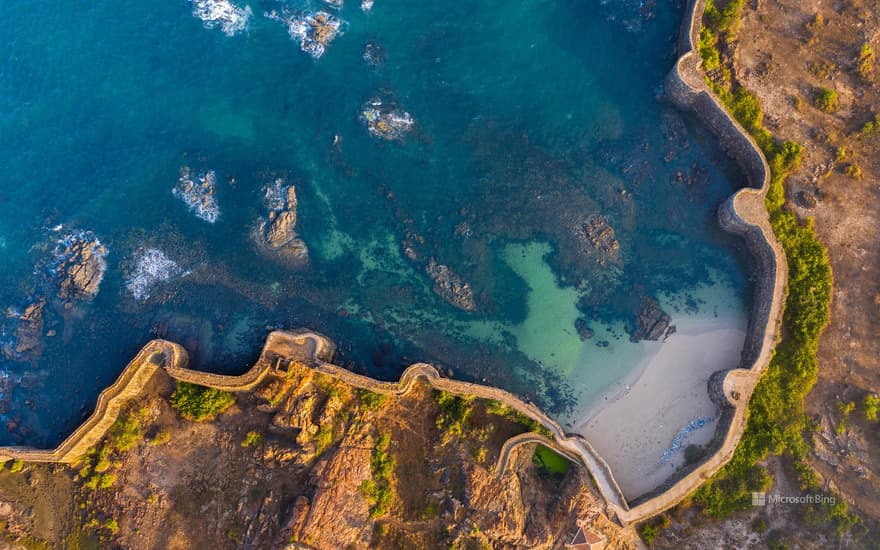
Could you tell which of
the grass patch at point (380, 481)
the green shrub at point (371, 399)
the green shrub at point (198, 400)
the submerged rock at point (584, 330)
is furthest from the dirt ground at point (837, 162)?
the green shrub at point (198, 400)

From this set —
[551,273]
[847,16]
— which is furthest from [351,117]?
[847,16]

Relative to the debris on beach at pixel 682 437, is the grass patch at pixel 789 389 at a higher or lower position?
higher

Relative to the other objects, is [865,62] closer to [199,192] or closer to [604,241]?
[604,241]

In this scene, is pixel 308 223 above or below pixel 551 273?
below

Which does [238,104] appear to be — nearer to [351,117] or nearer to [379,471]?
[351,117]

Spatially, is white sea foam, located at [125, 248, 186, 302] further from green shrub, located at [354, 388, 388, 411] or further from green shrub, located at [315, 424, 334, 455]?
green shrub, located at [354, 388, 388, 411]

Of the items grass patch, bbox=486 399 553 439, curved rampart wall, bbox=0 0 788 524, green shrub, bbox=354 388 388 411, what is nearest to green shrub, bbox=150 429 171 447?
curved rampart wall, bbox=0 0 788 524

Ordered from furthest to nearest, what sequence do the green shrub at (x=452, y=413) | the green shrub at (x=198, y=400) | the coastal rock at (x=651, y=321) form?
the coastal rock at (x=651, y=321)
the green shrub at (x=452, y=413)
the green shrub at (x=198, y=400)

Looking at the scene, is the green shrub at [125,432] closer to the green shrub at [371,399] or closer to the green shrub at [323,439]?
the green shrub at [323,439]

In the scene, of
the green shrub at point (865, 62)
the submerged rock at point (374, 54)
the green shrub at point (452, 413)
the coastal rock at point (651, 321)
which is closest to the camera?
the green shrub at point (452, 413)
